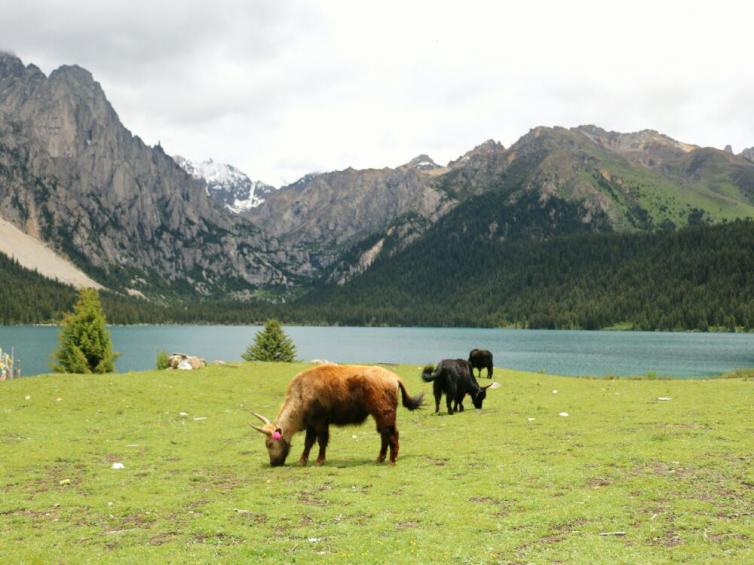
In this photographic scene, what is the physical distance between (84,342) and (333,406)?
40994mm

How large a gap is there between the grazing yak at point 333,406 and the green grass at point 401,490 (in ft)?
2.98

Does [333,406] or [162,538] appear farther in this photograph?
[333,406]

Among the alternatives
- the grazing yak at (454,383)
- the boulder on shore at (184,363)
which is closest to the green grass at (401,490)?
the grazing yak at (454,383)

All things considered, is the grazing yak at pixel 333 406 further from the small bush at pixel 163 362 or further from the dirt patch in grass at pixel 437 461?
the small bush at pixel 163 362

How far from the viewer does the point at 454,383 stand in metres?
31.8

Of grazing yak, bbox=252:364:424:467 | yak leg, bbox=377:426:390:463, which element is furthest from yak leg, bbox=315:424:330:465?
yak leg, bbox=377:426:390:463

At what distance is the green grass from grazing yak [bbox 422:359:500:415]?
1331 millimetres

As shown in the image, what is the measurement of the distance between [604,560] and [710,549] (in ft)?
6.76

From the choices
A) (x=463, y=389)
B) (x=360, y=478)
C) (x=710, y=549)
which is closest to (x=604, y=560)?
(x=710, y=549)

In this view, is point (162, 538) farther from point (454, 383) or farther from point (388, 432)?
point (454, 383)

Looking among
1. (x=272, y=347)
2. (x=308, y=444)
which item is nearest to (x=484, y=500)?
(x=308, y=444)

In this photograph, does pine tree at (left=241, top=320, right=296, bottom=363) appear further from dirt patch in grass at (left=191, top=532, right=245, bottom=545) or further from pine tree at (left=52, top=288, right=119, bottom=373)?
dirt patch in grass at (left=191, top=532, right=245, bottom=545)

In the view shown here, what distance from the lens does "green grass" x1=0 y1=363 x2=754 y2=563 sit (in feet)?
37.1

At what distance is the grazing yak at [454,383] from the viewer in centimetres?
3161
